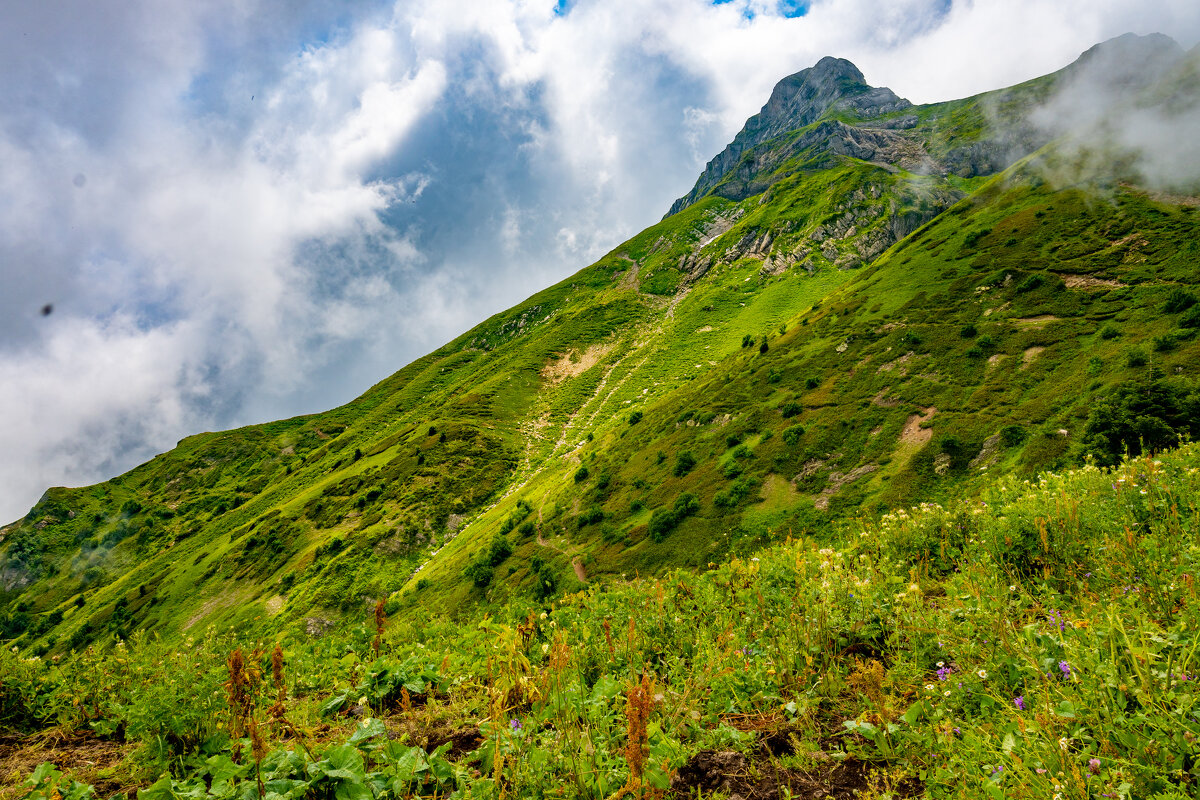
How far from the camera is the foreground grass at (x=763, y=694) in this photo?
9.54ft

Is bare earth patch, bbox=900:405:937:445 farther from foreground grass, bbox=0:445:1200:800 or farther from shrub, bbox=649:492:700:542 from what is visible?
foreground grass, bbox=0:445:1200:800

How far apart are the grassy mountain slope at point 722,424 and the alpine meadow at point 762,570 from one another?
1.14 ft

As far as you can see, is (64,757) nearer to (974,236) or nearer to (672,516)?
(672,516)

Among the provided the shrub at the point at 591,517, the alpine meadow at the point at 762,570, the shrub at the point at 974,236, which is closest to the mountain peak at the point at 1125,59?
the alpine meadow at the point at 762,570

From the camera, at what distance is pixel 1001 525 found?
7.26 m

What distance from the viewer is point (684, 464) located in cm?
3297

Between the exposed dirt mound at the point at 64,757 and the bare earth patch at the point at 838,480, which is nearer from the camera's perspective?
the exposed dirt mound at the point at 64,757

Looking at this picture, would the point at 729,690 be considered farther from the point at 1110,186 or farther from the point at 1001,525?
the point at 1110,186

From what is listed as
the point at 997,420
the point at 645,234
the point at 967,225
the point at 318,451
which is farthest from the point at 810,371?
the point at 645,234

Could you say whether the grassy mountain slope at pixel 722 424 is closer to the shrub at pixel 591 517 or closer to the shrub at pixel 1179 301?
the shrub at pixel 1179 301

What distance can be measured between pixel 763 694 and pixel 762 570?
2851 mm

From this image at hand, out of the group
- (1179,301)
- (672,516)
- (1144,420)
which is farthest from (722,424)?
(1179,301)

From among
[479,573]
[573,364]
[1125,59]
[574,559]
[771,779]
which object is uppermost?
[1125,59]

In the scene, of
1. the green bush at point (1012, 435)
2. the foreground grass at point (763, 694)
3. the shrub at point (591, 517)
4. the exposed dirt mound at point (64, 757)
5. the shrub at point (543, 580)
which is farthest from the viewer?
the shrub at point (591, 517)
